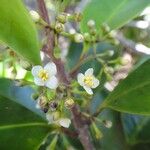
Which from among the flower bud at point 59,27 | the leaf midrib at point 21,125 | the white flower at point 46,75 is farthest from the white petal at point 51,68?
the leaf midrib at point 21,125

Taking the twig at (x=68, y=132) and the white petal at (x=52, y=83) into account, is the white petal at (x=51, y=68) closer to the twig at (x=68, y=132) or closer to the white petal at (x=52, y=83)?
the white petal at (x=52, y=83)

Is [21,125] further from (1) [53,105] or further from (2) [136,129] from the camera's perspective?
(2) [136,129]

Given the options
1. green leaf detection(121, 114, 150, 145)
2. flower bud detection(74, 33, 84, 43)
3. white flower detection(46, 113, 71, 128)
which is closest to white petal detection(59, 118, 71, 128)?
white flower detection(46, 113, 71, 128)

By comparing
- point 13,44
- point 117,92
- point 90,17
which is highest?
point 90,17

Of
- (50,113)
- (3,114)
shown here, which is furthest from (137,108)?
(3,114)

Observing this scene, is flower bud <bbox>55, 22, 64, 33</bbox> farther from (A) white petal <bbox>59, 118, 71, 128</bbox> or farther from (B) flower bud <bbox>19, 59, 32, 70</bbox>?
(A) white petal <bbox>59, 118, 71, 128</bbox>

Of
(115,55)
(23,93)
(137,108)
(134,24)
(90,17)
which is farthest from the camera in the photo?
(134,24)

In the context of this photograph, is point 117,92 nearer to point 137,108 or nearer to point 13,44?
point 137,108
